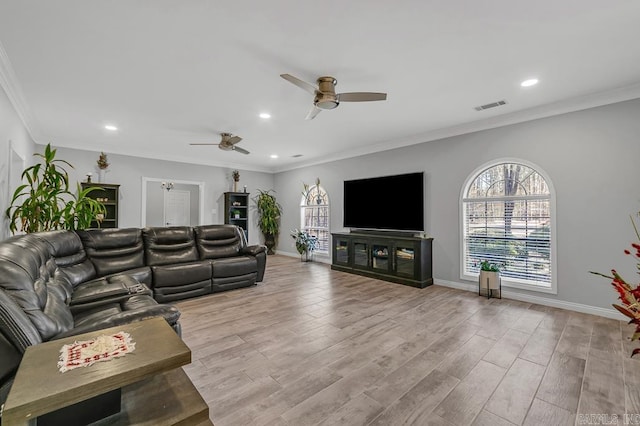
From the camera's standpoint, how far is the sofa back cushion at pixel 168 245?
4.26 meters

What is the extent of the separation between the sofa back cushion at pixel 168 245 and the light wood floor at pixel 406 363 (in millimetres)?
835

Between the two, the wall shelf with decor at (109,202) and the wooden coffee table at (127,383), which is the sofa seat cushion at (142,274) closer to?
the wooden coffee table at (127,383)

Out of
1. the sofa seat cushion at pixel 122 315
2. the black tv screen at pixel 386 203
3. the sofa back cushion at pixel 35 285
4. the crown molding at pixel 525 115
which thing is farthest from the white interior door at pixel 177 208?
the sofa seat cushion at pixel 122 315

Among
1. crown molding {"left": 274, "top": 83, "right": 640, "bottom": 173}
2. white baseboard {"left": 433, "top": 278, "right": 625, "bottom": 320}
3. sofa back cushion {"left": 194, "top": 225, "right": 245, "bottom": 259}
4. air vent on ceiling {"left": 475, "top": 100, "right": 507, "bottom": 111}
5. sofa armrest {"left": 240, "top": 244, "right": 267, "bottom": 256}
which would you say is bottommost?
white baseboard {"left": 433, "top": 278, "right": 625, "bottom": 320}

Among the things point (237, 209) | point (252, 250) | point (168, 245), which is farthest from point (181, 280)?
point (237, 209)

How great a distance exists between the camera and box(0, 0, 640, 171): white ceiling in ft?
6.98

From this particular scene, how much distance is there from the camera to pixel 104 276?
3668 mm

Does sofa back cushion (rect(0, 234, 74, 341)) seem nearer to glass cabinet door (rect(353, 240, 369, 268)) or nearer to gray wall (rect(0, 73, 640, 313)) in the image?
gray wall (rect(0, 73, 640, 313))

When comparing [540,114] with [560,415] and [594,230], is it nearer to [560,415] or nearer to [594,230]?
[594,230]

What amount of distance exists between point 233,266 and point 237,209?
3818 mm

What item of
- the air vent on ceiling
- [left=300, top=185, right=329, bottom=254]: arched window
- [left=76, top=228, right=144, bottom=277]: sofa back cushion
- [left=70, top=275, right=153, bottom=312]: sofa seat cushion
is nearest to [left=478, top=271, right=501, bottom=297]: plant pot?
the air vent on ceiling

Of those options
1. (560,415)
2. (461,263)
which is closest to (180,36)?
(560,415)

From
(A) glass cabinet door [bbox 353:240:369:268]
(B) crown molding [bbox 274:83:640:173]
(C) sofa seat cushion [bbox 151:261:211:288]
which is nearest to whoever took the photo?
(B) crown molding [bbox 274:83:640:173]

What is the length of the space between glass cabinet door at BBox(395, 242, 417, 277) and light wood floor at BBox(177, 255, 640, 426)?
0.94 meters
